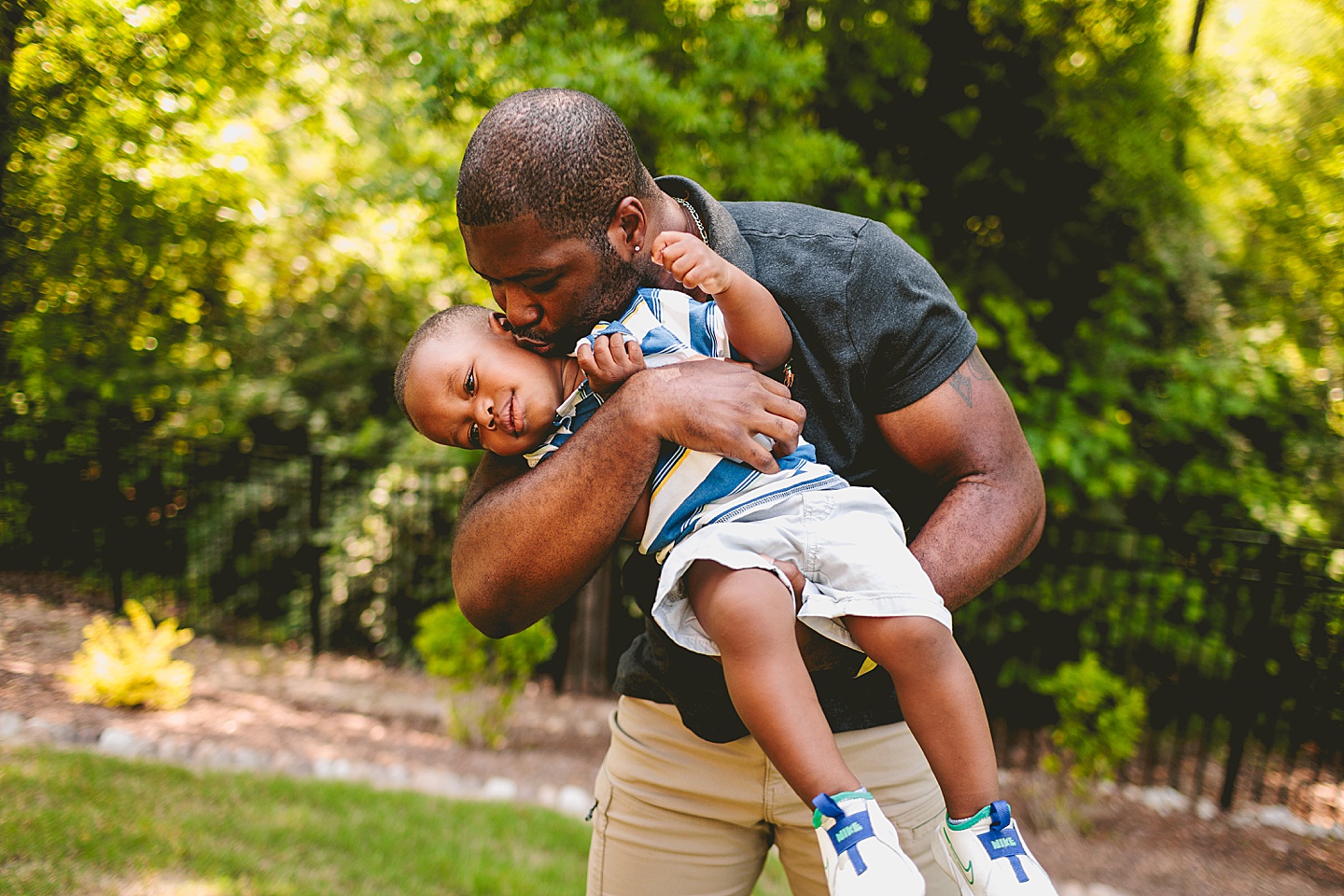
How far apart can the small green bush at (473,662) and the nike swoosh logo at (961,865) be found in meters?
4.89

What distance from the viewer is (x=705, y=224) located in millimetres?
1701

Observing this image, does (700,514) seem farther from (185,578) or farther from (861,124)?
(185,578)

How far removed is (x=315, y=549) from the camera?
768 cm

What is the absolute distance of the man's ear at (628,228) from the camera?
5.20 ft

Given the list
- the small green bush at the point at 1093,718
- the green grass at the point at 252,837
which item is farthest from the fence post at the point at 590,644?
the small green bush at the point at 1093,718

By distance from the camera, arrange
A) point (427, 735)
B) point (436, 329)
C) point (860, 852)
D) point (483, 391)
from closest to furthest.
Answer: point (860, 852) → point (483, 391) → point (436, 329) → point (427, 735)

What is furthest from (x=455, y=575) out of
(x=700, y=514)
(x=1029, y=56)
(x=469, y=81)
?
(x=1029, y=56)

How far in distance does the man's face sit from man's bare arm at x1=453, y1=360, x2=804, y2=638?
18 centimetres

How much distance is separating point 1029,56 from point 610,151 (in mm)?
5253

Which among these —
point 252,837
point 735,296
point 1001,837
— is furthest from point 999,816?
point 252,837

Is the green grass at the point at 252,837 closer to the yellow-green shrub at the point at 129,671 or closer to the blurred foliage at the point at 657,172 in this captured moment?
the yellow-green shrub at the point at 129,671

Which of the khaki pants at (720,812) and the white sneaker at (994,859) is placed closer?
the white sneaker at (994,859)

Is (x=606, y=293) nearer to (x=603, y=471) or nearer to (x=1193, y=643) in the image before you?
(x=603, y=471)

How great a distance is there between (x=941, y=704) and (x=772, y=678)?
0.27 meters
